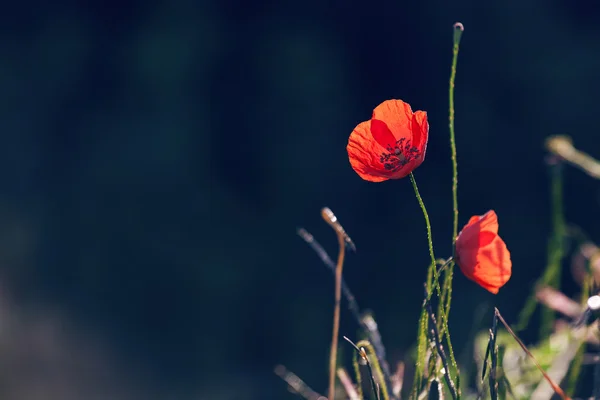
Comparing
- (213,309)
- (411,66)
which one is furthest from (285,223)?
(411,66)

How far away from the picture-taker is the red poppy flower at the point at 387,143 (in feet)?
1.23

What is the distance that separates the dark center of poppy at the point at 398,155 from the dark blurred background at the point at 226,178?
4.68ft

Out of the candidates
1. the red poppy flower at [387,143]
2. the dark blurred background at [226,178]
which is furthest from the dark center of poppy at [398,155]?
the dark blurred background at [226,178]

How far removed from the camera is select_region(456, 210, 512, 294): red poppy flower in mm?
337

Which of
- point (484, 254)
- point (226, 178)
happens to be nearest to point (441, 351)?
point (484, 254)

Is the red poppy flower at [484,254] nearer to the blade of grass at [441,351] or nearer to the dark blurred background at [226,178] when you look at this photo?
the blade of grass at [441,351]

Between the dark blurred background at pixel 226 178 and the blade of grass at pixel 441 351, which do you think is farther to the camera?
the dark blurred background at pixel 226 178

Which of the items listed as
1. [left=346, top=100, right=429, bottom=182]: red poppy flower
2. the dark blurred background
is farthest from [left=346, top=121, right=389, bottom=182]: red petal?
the dark blurred background

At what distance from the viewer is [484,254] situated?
341mm

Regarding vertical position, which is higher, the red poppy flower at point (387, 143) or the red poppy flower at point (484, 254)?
the red poppy flower at point (387, 143)

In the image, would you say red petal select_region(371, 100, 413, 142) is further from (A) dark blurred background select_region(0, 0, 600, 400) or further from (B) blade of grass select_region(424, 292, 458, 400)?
(A) dark blurred background select_region(0, 0, 600, 400)

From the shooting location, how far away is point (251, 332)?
6.26 feet

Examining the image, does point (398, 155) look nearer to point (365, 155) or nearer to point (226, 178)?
point (365, 155)

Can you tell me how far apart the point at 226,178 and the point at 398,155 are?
5.44ft
